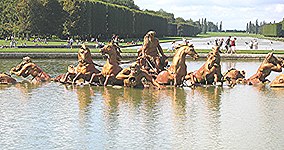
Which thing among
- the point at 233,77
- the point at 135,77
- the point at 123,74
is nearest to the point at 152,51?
the point at 123,74

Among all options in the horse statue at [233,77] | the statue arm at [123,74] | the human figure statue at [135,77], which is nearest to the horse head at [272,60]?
the horse statue at [233,77]

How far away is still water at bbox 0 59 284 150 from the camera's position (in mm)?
10570

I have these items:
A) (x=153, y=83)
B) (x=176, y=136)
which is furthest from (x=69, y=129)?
(x=153, y=83)

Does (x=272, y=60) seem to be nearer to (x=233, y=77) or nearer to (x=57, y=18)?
(x=233, y=77)

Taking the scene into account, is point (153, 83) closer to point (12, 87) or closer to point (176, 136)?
point (12, 87)

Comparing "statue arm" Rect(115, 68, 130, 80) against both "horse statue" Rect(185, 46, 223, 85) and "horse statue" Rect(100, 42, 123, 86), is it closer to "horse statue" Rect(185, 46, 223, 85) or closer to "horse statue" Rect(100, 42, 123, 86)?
"horse statue" Rect(100, 42, 123, 86)

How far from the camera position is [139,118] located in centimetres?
1282

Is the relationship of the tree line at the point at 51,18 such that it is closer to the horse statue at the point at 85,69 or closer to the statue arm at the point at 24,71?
the statue arm at the point at 24,71

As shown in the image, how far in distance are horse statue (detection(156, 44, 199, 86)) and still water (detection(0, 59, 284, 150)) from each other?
798 millimetres

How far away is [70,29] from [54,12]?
10.3ft

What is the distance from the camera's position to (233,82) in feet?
65.5

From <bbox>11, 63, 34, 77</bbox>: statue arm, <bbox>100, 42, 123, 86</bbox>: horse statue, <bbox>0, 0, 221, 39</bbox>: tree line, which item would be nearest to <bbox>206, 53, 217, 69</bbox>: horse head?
<bbox>100, 42, 123, 86</bbox>: horse statue

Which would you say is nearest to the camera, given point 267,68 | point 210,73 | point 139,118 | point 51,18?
point 139,118

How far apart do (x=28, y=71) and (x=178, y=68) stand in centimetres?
550
